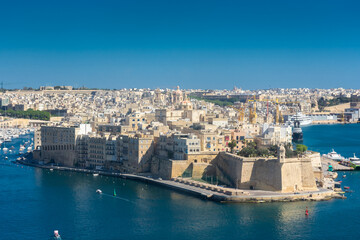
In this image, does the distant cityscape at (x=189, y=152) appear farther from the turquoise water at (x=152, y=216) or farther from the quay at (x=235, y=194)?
the turquoise water at (x=152, y=216)

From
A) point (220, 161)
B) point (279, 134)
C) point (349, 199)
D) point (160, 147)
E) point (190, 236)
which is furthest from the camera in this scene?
point (279, 134)

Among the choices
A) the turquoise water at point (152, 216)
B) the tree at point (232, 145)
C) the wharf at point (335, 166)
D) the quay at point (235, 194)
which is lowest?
the turquoise water at point (152, 216)

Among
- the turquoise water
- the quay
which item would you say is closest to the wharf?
the turquoise water

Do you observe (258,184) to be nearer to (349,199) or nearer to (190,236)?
(349,199)

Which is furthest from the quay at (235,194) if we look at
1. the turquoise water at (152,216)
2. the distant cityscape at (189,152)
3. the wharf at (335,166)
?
the wharf at (335,166)

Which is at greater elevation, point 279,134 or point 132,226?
point 279,134

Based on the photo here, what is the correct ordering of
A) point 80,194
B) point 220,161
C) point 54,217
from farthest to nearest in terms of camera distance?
→ point 220,161 < point 80,194 < point 54,217

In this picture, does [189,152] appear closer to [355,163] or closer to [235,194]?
[235,194]

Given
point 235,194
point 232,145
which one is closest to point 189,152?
point 232,145

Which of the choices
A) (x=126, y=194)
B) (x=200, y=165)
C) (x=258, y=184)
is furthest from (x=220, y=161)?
(x=126, y=194)

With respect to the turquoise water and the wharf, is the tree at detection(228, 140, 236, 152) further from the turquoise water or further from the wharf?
the wharf
